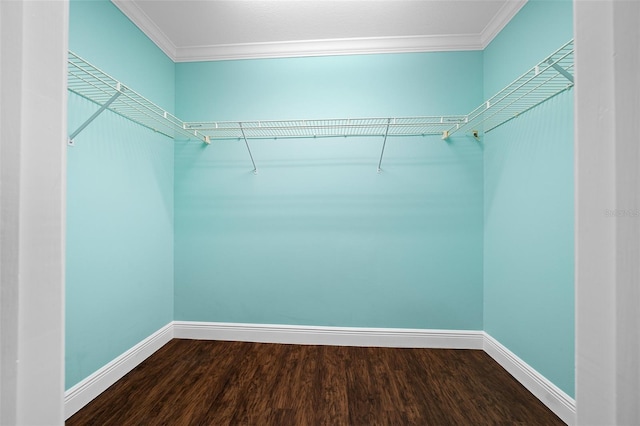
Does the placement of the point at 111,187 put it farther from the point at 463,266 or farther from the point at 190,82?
the point at 463,266

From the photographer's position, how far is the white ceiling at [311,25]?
5.50 feet

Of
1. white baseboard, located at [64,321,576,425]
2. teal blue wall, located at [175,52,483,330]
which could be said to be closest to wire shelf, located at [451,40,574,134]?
teal blue wall, located at [175,52,483,330]

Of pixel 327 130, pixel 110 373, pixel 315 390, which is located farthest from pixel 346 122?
pixel 110 373

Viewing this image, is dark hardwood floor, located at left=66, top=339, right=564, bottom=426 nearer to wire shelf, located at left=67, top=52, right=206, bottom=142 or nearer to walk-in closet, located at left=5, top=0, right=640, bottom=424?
walk-in closet, located at left=5, top=0, right=640, bottom=424

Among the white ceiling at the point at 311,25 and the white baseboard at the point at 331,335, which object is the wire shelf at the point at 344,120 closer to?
the white ceiling at the point at 311,25

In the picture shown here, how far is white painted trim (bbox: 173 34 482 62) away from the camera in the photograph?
1.95 meters

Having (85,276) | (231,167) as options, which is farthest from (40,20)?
(231,167)

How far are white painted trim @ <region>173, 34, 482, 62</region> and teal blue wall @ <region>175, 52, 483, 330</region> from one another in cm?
6

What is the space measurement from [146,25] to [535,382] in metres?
3.32

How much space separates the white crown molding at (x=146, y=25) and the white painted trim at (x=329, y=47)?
82 millimetres

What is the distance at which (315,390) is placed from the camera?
148 cm

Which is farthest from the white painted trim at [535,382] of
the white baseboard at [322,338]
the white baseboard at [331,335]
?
the white baseboard at [331,335]

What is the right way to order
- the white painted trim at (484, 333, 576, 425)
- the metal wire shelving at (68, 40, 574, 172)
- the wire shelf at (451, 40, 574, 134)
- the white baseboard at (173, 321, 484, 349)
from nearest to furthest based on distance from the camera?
the wire shelf at (451, 40, 574, 134), the white painted trim at (484, 333, 576, 425), the metal wire shelving at (68, 40, 574, 172), the white baseboard at (173, 321, 484, 349)

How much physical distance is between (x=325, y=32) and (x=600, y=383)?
227 cm
